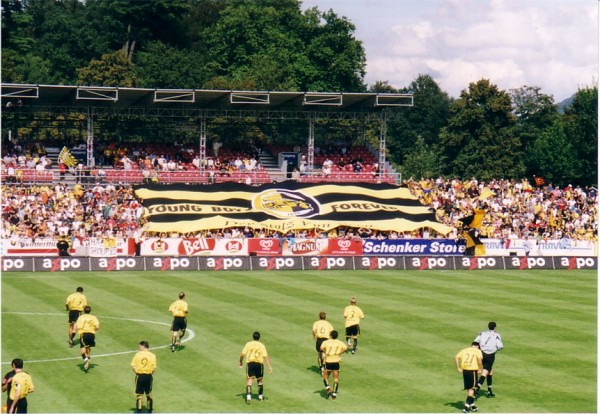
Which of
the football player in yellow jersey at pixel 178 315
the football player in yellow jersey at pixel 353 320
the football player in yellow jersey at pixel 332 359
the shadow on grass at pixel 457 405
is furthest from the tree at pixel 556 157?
the football player in yellow jersey at pixel 332 359

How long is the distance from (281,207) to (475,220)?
13.1m

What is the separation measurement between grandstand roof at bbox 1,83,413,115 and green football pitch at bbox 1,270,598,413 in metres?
20.0

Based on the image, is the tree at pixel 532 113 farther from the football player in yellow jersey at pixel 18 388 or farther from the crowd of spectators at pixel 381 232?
the football player in yellow jersey at pixel 18 388

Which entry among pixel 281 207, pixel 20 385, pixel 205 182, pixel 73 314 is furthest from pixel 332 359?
Answer: pixel 205 182

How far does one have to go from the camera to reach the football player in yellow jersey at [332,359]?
2741 centimetres

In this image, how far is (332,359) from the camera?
1079 inches

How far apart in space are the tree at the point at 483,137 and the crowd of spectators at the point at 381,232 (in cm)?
2539

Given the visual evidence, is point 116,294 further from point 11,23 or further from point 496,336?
point 11,23

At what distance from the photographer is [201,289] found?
50188mm

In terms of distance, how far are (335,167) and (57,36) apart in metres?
46.5

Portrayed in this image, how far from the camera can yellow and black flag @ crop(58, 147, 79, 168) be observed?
249ft

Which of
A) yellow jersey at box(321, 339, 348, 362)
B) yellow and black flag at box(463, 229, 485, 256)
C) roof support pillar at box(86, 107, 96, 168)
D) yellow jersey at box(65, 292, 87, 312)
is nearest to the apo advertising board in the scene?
yellow and black flag at box(463, 229, 485, 256)

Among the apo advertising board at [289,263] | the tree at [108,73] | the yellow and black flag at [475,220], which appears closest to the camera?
the apo advertising board at [289,263]

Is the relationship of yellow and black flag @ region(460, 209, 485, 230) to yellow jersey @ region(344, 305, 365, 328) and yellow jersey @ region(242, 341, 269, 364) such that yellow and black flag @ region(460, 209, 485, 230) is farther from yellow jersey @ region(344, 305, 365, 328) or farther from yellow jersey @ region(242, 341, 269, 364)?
yellow jersey @ region(242, 341, 269, 364)
